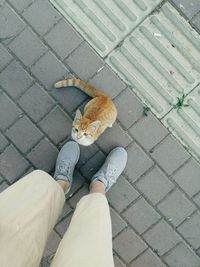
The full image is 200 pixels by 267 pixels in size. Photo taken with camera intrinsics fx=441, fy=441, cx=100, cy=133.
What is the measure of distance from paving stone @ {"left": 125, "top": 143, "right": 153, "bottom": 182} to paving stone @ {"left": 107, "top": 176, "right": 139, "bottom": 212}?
99mm

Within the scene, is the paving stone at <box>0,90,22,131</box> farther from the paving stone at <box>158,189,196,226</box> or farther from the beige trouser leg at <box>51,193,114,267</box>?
the paving stone at <box>158,189,196,226</box>

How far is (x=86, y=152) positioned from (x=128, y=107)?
551mm

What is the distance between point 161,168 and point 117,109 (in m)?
0.66

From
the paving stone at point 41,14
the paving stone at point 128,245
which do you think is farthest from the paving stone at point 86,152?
the paving stone at point 41,14

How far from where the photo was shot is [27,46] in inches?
153

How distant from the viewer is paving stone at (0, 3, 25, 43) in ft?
12.7

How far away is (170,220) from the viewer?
3.96m

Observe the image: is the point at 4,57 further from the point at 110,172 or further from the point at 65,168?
the point at 110,172

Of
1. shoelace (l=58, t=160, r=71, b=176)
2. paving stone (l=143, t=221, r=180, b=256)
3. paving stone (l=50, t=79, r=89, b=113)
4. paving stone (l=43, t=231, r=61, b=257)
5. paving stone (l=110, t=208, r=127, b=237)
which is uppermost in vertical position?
paving stone (l=50, t=79, r=89, b=113)

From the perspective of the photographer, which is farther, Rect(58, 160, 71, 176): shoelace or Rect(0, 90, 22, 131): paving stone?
Rect(0, 90, 22, 131): paving stone

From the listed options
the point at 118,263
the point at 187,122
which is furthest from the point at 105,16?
the point at 118,263

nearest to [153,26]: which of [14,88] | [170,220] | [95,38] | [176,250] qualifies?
[95,38]

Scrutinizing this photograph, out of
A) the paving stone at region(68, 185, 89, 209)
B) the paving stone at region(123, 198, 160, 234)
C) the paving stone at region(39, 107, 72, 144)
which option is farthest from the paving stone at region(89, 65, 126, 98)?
the paving stone at region(123, 198, 160, 234)

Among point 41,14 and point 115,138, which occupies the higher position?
point 41,14
